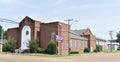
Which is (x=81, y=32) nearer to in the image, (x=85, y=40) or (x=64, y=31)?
(x=85, y=40)

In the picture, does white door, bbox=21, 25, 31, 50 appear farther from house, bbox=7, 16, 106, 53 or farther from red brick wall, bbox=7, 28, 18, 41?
red brick wall, bbox=7, 28, 18, 41

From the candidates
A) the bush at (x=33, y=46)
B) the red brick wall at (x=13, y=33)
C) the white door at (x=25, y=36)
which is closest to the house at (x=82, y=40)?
the white door at (x=25, y=36)

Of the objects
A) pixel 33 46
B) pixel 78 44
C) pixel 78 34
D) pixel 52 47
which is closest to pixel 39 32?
pixel 33 46

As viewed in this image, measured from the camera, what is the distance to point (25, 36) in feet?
197

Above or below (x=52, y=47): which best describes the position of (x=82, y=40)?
above

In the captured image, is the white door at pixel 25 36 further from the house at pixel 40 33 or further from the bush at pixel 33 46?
the bush at pixel 33 46

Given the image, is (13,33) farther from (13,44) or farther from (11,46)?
(11,46)

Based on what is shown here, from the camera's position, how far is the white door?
58.9m

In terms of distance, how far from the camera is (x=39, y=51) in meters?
55.1

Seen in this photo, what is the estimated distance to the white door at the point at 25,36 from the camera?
58941mm

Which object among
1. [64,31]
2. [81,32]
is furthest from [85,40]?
[64,31]

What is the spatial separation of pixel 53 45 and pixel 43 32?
667 centimetres

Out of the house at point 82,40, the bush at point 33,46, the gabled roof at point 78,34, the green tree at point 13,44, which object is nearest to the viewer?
the bush at point 33,46

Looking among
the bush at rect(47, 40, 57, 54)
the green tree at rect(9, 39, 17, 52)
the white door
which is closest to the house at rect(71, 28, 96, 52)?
the white door
